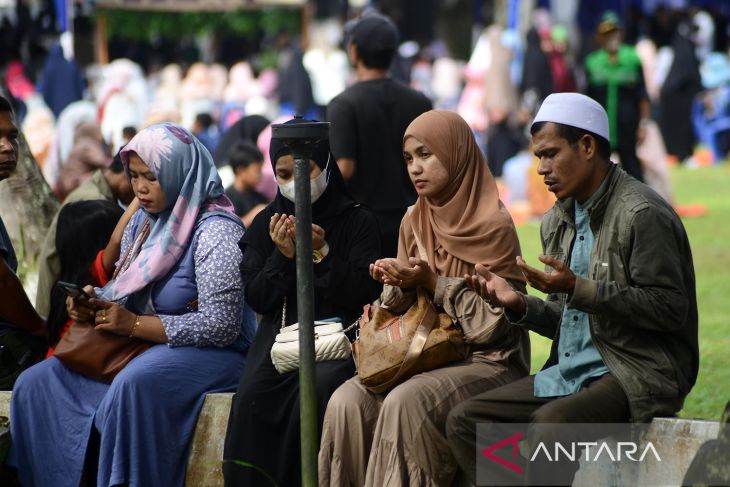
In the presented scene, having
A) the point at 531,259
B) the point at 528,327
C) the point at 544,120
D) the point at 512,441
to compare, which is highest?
the point at 544,120

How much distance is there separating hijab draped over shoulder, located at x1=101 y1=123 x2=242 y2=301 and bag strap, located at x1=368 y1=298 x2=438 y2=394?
1085mm

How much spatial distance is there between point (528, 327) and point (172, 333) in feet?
4.61

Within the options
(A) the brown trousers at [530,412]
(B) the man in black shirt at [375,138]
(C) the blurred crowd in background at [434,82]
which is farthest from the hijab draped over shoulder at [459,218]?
(C) the blurred crowd in background at [434,82]

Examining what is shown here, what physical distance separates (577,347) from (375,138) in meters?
2.46

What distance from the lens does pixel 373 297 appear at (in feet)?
16.6

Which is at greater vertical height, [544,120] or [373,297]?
[544,120]

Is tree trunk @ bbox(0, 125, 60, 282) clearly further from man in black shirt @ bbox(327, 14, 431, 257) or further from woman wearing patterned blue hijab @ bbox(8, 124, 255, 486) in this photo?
woman wearing patterned blue hijab @ bbox(8, 124, 255, 486)

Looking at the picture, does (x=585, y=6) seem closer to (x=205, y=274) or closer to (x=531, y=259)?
(x=531, y=259)

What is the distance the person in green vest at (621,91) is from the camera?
39.7 ft

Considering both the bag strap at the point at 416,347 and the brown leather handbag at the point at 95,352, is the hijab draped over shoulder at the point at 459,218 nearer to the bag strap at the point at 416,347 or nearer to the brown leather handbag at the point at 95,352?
the bag strap at the point at 416,347

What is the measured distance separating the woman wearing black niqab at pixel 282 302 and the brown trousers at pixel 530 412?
2.21ft

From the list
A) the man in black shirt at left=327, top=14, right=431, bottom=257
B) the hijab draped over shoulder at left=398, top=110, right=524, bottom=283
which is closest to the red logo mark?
the hijab draped over shoulder at left=398, top=110, right=524, bottom=283

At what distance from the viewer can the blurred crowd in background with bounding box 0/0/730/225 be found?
1197 cm

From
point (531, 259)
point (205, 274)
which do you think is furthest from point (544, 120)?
point (531, 259)
